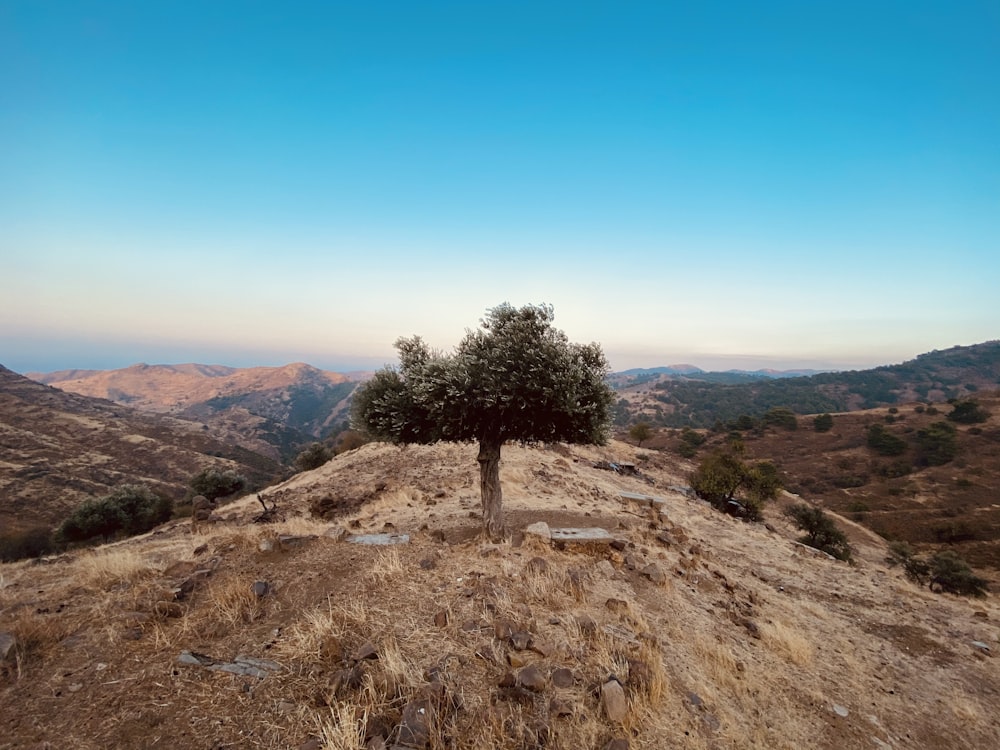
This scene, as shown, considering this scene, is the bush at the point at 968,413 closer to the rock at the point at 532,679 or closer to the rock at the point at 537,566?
the rock at the point at 537,566

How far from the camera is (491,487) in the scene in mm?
13250

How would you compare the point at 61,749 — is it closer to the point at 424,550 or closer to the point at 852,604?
the point at 424,550

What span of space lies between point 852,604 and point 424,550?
14519 millimetres

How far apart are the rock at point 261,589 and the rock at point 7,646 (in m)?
3.25

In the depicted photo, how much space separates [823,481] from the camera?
72.8 metres

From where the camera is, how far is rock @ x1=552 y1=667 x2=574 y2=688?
246 inches

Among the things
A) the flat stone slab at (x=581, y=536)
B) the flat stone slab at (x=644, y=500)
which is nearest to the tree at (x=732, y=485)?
the flat stone slab at (x=644, y=500)

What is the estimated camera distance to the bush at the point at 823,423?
322 feet

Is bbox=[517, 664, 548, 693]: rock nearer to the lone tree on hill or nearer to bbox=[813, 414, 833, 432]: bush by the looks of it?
the lone tree on hill

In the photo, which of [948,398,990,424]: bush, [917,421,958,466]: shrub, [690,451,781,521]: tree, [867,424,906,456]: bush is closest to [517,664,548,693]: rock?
[690,451,781,521]: tree

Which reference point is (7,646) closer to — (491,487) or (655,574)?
(491,487)

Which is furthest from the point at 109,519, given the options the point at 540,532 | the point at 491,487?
the point at 540,532

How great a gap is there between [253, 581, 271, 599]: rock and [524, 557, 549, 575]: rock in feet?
19.0

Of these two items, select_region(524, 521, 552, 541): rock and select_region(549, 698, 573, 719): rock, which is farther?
select_region(524, 521, 552, 541): rock
